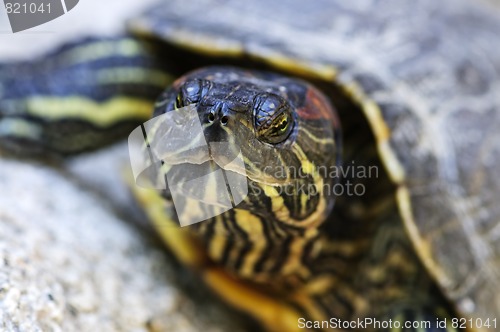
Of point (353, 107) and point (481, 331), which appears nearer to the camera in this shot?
point (481, 331)

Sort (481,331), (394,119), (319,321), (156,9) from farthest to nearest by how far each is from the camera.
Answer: (156,9)
(319,321)
(394,119)
(481,331)

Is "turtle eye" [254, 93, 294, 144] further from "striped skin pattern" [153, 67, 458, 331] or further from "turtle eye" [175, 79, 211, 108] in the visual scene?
"turtle eye" [175, 79, 211, 108]

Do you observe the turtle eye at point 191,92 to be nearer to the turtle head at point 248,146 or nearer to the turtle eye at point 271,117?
the turtle head at point 248,146

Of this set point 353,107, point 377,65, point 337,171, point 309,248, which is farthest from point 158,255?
point 377,65

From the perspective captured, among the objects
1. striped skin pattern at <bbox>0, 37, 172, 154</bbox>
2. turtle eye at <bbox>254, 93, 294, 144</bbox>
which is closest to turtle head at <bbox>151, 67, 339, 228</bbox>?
turtle eye at <bbox>254, 93, 294, 144</bbox>

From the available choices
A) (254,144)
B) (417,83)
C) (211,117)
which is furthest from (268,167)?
(417,83)

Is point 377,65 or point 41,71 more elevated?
point 41,71

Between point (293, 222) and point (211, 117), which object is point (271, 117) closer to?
point (211, 117)

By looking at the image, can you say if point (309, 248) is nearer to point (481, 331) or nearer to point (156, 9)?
point (481, 331)
